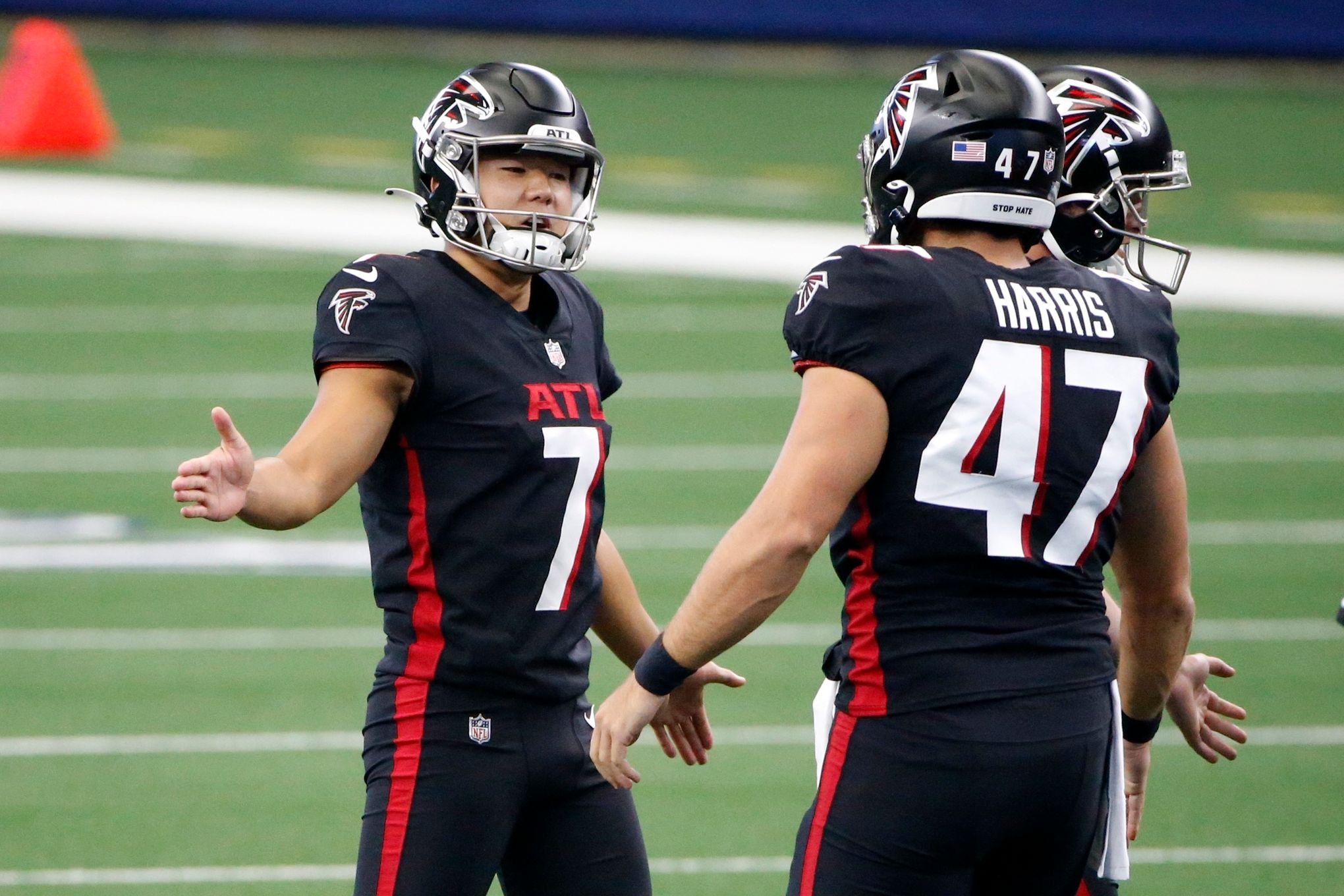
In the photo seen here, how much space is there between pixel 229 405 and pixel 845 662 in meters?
7.71

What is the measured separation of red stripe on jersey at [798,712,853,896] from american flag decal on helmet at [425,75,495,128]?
130 cm

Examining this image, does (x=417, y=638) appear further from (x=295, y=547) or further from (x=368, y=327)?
(x=295, y=547)

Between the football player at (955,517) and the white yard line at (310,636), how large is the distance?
167 inches

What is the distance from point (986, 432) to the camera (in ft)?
9.79

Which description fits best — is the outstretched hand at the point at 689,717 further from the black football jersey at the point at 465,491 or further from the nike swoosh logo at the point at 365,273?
the nike swoosh logo at the point at 365,273

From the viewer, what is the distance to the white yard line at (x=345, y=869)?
5.27 metres

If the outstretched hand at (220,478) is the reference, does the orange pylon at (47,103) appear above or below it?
below

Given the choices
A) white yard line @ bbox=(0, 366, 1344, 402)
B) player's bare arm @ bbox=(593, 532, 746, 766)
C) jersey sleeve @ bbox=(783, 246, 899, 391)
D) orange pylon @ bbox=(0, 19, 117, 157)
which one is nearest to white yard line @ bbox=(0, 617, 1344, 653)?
white yard line @ bbox=(0, 366, 1344, 402)

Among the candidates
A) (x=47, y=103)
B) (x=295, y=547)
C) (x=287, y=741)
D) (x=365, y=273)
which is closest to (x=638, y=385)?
(x=295, y=547)

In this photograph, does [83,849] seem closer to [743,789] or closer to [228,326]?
[743,789]

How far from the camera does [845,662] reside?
3146 mm

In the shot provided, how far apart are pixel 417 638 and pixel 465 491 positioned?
0.28 meters

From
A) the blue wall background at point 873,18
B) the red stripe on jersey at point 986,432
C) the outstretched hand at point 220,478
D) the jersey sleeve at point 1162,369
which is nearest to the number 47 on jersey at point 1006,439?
the red stripe on jersey at point 986,432

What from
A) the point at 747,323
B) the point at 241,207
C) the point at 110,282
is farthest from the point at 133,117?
the point at 747,323
